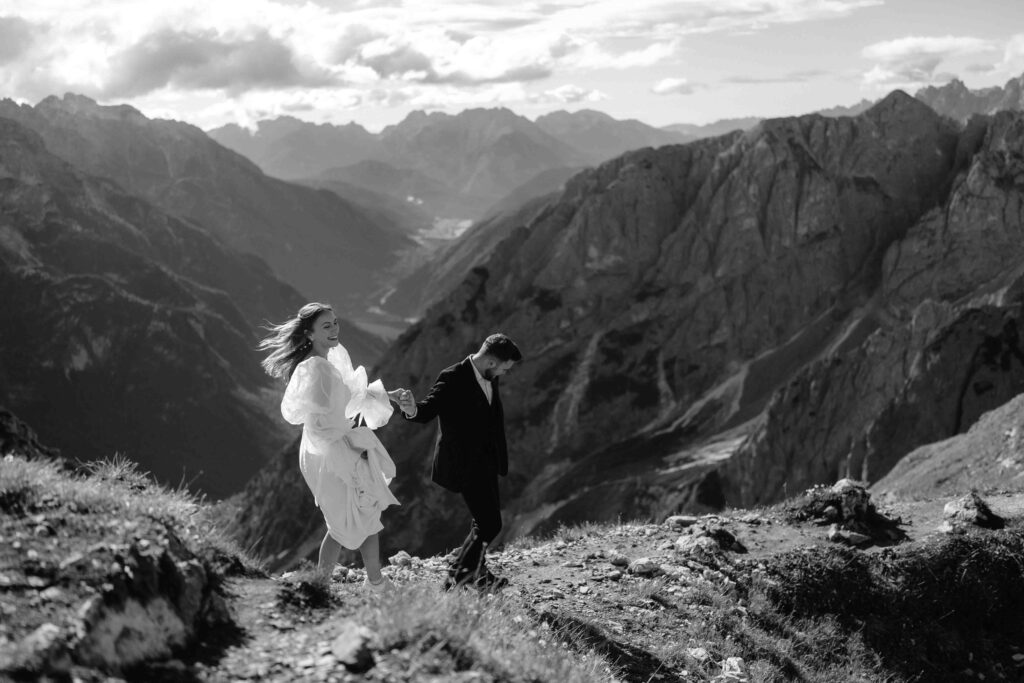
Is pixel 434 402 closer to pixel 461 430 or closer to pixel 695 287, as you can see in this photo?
pixel 461 430

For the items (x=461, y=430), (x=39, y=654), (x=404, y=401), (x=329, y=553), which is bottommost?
(x=329, y=553)

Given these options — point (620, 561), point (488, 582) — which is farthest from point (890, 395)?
point (488, 582)

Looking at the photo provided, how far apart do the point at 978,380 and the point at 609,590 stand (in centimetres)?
7459

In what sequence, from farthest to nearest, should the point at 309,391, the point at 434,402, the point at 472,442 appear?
the point at 472,442 → the point at 434,402 → the point at 309,391

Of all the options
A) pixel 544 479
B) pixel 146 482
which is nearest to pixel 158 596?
pixel 146 482

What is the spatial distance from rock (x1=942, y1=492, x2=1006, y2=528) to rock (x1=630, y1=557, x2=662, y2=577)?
→ 4803 mm

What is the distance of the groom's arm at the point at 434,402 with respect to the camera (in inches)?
404

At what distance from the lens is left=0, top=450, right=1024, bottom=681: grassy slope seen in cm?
680

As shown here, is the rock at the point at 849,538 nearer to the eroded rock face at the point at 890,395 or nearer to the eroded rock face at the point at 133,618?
the eroded rock face at the point at 133,618

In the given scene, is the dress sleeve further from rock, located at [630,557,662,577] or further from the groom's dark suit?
rock, located at [630,557,662,577]

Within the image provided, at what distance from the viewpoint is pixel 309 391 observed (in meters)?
9.78

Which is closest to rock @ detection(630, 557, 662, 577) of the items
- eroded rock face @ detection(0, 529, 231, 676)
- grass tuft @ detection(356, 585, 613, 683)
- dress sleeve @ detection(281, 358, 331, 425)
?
grass tuft @ detection(356, 585, 613, 683)

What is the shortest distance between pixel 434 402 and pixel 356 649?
13.1ft

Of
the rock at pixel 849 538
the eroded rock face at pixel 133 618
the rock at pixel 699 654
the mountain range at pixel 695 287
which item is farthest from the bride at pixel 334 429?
the mountain range at pixel 695 287
